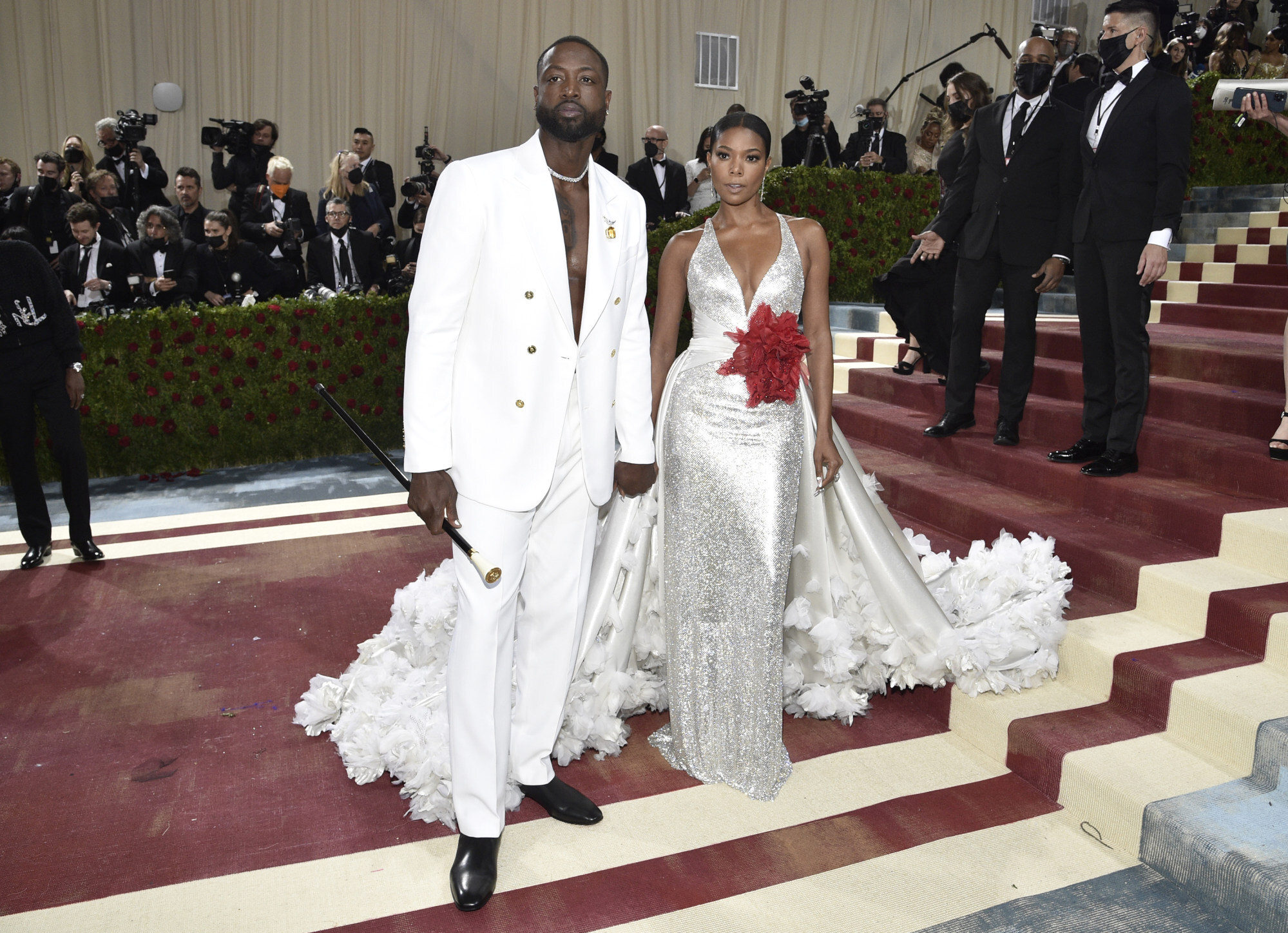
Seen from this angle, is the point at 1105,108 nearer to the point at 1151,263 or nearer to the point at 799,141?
the point at 1151,263

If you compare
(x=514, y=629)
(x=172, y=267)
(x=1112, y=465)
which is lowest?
(x=514, y=629)

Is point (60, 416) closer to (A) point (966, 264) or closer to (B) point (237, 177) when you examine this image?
(A) point (966, 264)

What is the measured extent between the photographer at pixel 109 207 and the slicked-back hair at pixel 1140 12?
6693 mm

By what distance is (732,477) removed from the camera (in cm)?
298

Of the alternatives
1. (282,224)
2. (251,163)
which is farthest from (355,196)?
(251,163)

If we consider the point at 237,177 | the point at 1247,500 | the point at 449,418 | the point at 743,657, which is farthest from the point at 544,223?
the point at 237,177

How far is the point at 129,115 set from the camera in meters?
9.10

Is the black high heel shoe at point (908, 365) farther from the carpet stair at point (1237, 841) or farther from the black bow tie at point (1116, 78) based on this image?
the carpet stair at point (1237, 841)

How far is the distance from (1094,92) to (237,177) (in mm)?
7566

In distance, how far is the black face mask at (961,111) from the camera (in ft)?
20.2

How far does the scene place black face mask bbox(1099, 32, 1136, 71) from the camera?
4172 millimetres

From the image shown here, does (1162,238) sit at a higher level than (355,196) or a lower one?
lower

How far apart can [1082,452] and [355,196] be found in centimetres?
683

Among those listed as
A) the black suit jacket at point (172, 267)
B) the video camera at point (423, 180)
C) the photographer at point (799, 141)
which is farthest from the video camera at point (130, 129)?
the photographer at point (799, 141)
